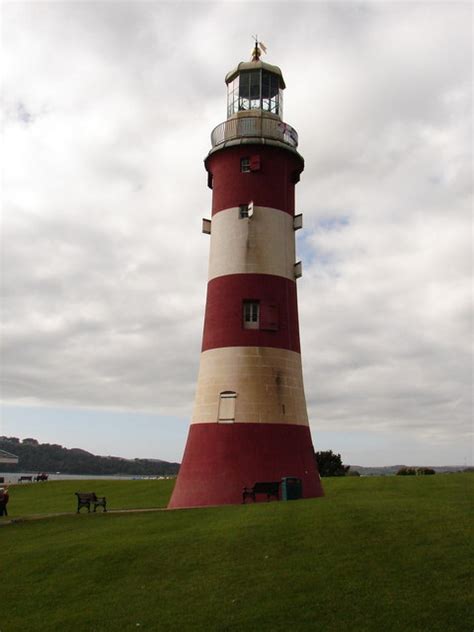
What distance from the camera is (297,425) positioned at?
23156 mm

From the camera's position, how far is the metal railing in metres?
25.3

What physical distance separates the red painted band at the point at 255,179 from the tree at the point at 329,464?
28091 millimetres

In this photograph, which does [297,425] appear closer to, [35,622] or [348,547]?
[348,547]

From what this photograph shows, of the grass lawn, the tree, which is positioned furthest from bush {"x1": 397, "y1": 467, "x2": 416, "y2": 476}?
the grass lawn

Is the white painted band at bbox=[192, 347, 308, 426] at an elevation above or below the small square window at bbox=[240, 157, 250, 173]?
below

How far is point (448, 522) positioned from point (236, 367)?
10.4 metres

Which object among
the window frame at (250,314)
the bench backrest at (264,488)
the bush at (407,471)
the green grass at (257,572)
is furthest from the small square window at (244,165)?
the bush at (407,471)

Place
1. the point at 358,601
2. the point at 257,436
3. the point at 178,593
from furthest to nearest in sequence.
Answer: the point at 257,436, the point at 178,593, the point at 358,601

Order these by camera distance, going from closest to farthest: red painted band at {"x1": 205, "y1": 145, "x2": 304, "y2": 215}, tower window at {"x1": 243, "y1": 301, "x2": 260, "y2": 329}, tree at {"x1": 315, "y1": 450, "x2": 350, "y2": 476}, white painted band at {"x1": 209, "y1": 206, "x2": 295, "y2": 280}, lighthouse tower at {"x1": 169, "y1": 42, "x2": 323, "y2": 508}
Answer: lighthouse tower at {"x1": 169, "y1": 42, "x2": 323, "y2": 508} < tower window at {"x1": 243, "y1": 301, "x2": 260, "y2": 329} < white painted band at {"x1": 209, "y1": 206, "x2": 295, "y2": 280} < red painted band at {"x1": 205, "y1": 145, "x2": 304, "y2": 215} < tree at {"x1": 315, "y1": 450, "x2": 350, "y2": 476}

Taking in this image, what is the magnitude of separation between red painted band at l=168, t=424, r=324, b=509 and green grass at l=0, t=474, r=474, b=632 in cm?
400

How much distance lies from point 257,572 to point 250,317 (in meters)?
12.7

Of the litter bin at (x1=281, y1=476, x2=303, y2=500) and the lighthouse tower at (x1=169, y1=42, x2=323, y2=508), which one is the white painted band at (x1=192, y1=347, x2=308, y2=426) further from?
the litter bin at (x1=281, y1=476, x2=303, y2=500)

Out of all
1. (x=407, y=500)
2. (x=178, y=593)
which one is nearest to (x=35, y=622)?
(x=178, y=593)

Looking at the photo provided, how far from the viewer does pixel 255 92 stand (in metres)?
26.3
